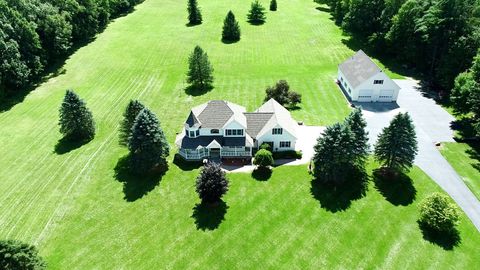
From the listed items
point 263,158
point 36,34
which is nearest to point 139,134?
point 263,158

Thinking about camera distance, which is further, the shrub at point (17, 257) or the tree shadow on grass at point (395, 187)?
the tree shadow on grass at point (395, 187)

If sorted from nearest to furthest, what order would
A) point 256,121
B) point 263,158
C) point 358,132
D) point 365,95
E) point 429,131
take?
point 358,132 → point 263,158 → point 256,121 → point 429,131 → point 365,95

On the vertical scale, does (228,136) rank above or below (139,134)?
below

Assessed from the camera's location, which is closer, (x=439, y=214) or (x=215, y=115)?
(x=439, y=214)

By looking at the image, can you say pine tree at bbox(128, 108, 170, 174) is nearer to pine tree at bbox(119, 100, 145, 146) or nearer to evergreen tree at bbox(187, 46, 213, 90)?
pine tree at bbox(119, 100, 145, 146)

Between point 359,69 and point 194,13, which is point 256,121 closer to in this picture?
point 359,69

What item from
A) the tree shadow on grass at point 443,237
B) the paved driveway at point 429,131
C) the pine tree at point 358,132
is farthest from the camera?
the pine tree at point 358,132

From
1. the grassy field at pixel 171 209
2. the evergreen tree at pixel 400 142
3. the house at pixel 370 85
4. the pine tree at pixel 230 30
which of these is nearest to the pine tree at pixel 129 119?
the grassy field at pixel 171 209

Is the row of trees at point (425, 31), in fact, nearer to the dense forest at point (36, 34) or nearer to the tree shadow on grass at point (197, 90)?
the tree shadow on grass at point (197, 90)
